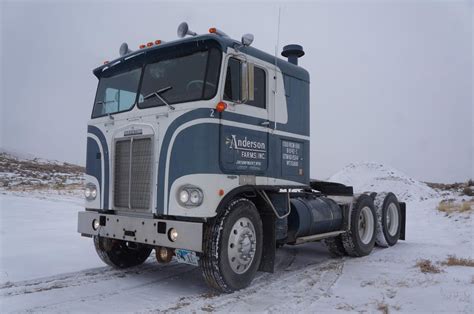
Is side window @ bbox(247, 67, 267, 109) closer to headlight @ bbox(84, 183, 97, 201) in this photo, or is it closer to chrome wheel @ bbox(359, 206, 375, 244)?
headlight @ bbox(84, 183, 97, 201)

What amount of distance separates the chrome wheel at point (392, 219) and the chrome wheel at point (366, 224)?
1.09 m

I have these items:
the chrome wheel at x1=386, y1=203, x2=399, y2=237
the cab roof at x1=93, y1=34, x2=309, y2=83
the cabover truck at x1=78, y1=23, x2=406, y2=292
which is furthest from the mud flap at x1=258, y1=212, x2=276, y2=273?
the chrome wheel at x1=386, y1=203, x2=399, y2=237

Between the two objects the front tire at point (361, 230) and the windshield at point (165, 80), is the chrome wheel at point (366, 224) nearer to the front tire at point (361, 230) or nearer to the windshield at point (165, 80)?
the front tire at point (361, 230)

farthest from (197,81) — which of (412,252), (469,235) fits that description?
(469,235)

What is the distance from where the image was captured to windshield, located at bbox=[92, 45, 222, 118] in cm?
580

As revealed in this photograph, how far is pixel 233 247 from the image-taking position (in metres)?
5.82

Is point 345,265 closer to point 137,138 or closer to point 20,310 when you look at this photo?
point 137,138

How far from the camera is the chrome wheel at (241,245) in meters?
5.82

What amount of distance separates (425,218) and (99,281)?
13892mm

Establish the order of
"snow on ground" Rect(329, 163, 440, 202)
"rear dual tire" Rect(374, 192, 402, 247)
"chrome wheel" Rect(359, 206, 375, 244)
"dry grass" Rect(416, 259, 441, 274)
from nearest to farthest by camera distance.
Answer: "dry grass" Rect(416, 259, 441, 274) < "chrome wheel" Rect(359, 206, 375, 244) < "rear dual tire" Rect(374, 192, 402, 247) < "snow on ground" Rect(329, 163, 440, 202)

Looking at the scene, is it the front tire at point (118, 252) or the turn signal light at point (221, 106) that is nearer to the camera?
the turn signal light at point (221, 106)

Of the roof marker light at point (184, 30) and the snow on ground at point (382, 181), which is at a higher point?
the roof marker light at point (184, 30)

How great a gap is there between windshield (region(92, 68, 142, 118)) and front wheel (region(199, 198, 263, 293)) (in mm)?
2297

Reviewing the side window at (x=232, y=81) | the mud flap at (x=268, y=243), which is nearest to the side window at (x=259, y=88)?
the side window at (x=232, y=81)
